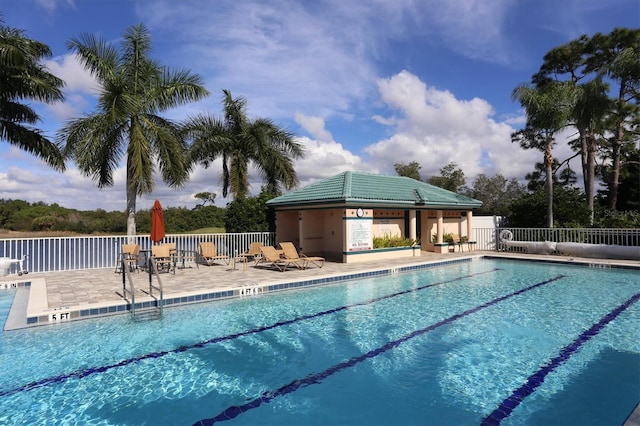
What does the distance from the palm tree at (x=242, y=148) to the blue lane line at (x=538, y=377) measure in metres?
15.4

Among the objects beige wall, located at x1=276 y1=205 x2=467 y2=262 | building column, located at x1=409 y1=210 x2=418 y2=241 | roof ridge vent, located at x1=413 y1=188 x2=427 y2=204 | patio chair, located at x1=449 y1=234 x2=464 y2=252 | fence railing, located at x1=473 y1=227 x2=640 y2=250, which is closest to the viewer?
fence railing, located at x1=473 y1=227 x2=640 y2=250

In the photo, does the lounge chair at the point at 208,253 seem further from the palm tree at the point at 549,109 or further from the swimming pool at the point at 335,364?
the palm tree at the point at 549,109

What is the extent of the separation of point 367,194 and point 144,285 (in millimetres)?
9704

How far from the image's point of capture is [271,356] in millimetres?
5848

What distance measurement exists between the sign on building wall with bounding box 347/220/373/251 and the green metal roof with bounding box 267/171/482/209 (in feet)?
2.74

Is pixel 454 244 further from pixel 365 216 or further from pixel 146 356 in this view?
pixel 146 356

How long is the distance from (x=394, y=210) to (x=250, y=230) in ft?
24.2

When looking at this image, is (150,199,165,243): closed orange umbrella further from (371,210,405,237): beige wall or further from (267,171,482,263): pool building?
(371,210,405,237): beige wall

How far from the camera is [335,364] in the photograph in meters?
5.52

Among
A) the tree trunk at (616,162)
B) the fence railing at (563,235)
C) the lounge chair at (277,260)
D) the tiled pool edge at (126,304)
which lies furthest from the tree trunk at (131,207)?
the tree trunk at (616,162)

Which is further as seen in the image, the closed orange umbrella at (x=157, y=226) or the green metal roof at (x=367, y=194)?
the green metal roof at (x=367, y=194)

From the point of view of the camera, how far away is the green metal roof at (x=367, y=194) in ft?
51.3

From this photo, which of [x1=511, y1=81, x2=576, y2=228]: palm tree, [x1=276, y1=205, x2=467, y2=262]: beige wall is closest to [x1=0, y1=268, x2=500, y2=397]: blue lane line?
[x1=276, y1=205, x2=467, y2=262]: beige wall

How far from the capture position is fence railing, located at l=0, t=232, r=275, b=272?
12.6 metres
